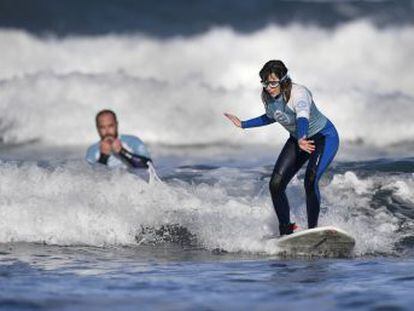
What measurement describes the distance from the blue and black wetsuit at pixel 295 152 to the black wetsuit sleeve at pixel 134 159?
1.79 meters

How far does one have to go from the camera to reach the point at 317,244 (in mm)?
9758

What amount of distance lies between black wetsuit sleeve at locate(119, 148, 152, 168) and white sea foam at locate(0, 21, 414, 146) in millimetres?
8018

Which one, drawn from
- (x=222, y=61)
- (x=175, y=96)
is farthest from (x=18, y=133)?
(x=222, y=61)

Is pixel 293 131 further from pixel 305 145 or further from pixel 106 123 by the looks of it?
pixel 106 123

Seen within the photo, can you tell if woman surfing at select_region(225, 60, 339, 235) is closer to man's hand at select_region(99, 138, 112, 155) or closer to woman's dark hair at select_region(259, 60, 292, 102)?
woman's dark hair at select_region(259, 60, 292, 102)

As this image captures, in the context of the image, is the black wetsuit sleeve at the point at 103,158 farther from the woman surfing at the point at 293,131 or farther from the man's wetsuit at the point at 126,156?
the woman surfing at the point at 293,131

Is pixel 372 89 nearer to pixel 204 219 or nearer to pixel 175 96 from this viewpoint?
pixel 175 96

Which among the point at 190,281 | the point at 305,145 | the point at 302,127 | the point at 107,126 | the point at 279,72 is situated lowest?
the point at 190,281

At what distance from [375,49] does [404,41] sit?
86cm

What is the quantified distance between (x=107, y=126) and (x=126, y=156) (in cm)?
39

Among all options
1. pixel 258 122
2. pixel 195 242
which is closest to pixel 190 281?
pixel 258 122

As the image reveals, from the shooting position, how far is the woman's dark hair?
9336mm

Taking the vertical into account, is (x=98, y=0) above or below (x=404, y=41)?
above

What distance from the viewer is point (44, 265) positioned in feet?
29.0
